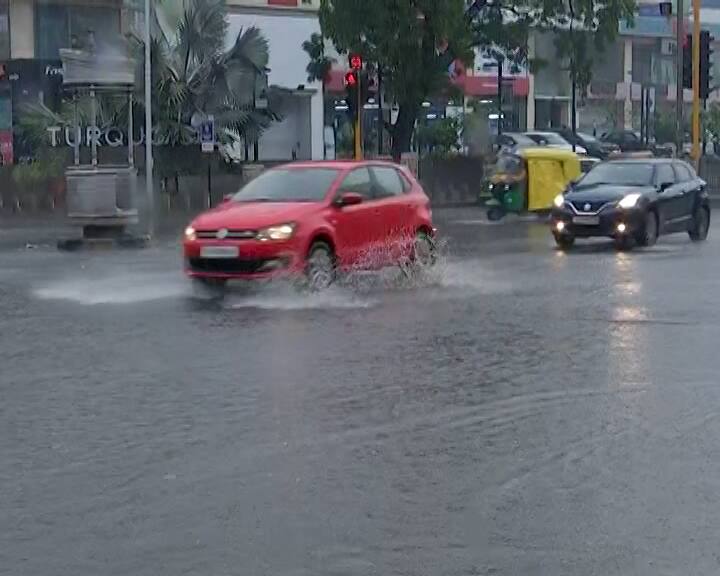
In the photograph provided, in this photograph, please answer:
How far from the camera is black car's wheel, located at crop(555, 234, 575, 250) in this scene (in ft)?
79.6

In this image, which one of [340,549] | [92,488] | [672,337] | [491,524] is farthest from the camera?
[672,337]

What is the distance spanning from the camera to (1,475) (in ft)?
26.1

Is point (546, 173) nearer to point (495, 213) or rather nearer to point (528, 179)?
point (528, 179)

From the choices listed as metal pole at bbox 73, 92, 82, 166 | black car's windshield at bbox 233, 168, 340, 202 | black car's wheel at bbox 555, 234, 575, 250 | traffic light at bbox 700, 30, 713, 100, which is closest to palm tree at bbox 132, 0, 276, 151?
metal pole at bbox 73, 92, 82, 166

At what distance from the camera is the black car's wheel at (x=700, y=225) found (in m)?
26.2

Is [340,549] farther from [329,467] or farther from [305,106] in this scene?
[305,106]

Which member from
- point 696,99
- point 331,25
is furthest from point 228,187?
point 696,99

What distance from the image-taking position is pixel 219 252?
16516 mm

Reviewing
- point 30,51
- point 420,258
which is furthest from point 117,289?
point 30,51

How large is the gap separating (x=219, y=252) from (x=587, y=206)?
8.75 meters

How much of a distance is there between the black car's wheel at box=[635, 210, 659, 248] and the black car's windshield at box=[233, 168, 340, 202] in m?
7.51

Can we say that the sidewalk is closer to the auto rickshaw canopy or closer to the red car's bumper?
the auto rickshaw canopy

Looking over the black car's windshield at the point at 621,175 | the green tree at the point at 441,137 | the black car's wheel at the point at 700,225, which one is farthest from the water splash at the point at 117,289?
the green tree at the point at 441,137

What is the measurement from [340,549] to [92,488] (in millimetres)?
1709
